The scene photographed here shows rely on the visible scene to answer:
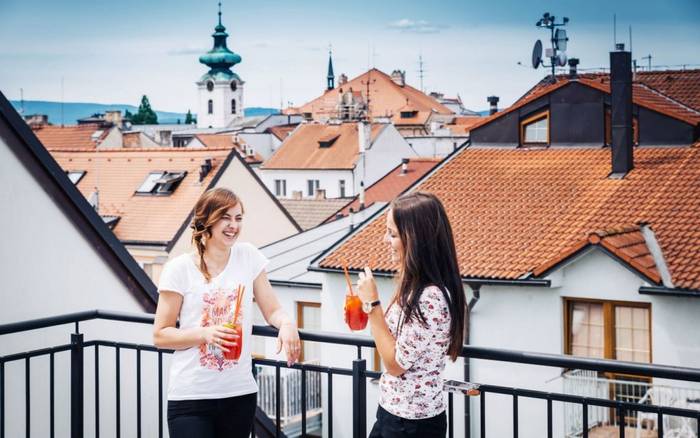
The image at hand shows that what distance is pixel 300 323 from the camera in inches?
1030

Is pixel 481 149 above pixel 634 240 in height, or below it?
above

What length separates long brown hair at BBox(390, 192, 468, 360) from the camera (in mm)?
3682

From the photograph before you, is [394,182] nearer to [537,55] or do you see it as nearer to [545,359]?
[537,55]

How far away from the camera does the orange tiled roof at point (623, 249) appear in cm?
1873

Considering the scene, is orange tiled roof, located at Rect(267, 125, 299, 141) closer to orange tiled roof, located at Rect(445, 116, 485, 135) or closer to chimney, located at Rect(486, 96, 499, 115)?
orange tiled roof, located at Rect(445, 116, 485, 135)

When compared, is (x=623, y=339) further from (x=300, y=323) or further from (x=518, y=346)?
(x=300, y=323)

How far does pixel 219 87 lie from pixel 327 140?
3069 inches

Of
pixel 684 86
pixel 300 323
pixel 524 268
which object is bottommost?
pixel 300 323

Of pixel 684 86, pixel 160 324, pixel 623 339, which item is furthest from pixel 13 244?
pixel 684 86

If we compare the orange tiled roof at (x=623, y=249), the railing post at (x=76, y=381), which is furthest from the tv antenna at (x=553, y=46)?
the railing post at (x=76, y=381)

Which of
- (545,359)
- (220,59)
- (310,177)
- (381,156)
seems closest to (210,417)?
(545,359)

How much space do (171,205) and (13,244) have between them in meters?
32.7

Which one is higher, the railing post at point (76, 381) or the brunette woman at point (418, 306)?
the brunette woman at point (418, 306)

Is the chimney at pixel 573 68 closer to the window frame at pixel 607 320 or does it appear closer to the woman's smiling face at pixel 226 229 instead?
the window frame at pixel 607 320
